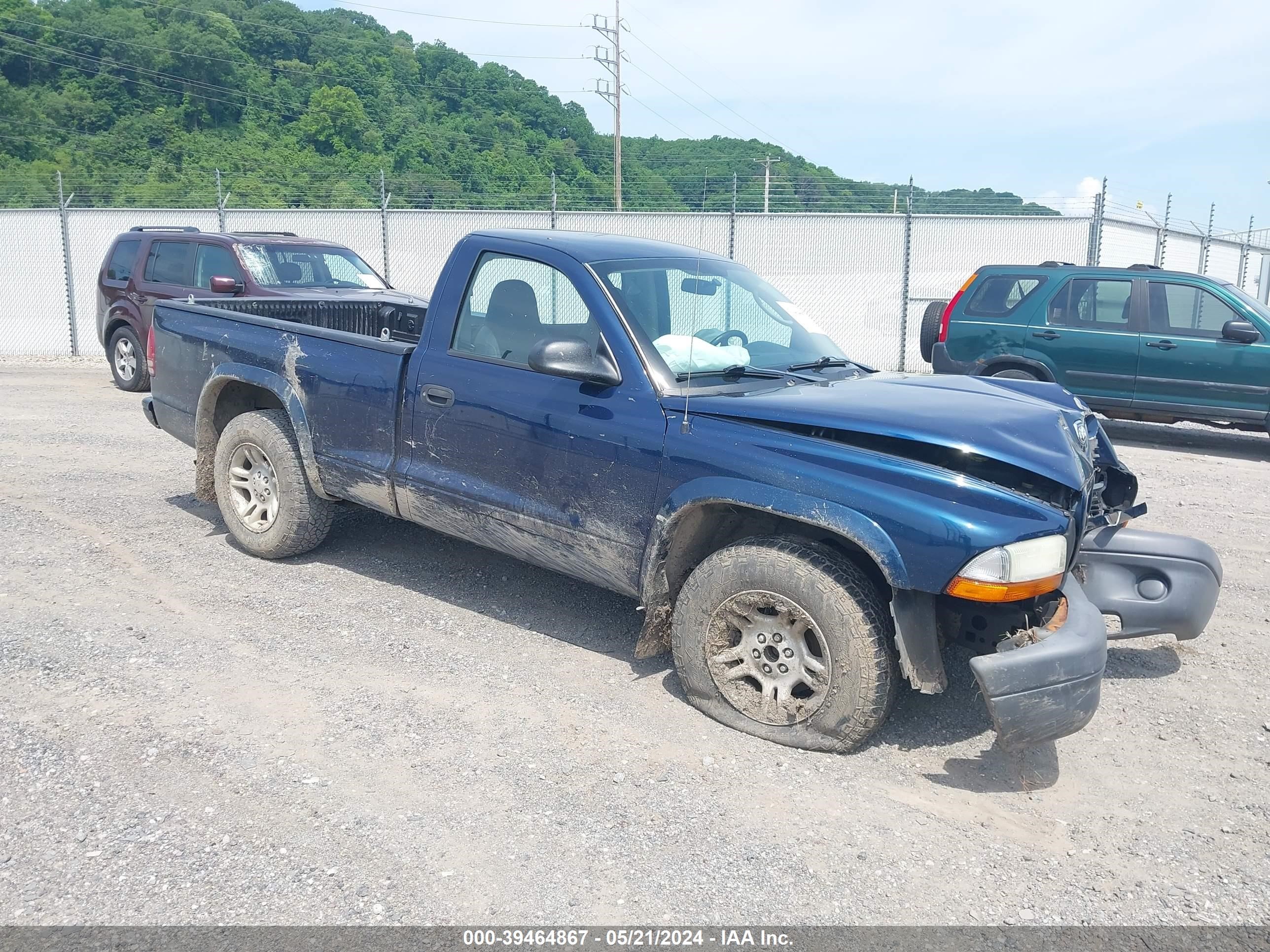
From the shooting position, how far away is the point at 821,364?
15.9 ft

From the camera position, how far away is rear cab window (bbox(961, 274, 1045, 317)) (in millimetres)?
10945

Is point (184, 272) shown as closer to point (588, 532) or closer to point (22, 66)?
point (588, 532)

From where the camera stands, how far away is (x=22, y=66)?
53.0m

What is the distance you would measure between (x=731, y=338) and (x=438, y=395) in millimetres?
1389

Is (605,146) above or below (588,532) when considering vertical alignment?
above

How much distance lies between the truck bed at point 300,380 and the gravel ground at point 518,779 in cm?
72

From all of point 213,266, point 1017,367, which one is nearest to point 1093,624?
point 1017,367

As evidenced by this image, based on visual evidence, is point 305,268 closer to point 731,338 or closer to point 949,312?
point 949,312

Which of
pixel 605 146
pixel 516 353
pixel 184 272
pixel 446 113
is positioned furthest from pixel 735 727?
pixel 446 113

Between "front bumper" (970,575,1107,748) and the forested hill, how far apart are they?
74.9ft

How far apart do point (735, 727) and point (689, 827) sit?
713 mm

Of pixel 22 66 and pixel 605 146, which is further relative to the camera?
pixel 22 66

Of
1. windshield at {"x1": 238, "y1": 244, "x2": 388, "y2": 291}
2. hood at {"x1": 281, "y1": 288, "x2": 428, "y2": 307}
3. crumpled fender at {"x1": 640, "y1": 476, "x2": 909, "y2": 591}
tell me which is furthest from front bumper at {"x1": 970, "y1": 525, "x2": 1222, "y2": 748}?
windshield at {"x1": 238, "y1": 244, "x2": 388, "y2": 291}

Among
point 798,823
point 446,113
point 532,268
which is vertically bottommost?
point 798,823
